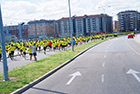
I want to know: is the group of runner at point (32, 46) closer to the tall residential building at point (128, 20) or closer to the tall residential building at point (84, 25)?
the tall residential building at point (84, 25)

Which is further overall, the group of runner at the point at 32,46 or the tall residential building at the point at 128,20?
the tall residential building at the point at 128,20

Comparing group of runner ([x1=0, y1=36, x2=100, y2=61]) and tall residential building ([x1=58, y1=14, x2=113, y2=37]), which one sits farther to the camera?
tall residential building ([x1=58, y1=14, x2=113, y2=37])

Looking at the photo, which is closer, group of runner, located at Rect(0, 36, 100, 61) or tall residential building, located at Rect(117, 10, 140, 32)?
group of runner, located at Rect(0, 36, 100, 61)

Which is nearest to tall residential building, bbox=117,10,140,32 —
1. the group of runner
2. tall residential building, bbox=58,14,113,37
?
tall residential building, bbox=58,14,113,37

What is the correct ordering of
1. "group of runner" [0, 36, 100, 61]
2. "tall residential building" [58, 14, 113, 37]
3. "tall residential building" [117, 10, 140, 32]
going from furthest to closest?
1. "tall residential building" [117, 10, 140, 32]
2. "tall residential building" [58, 14, 113, 37]
3. "group of runner" [0, 36, 100, 61]

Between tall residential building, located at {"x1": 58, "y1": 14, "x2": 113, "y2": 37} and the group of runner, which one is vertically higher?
tall residential building, located at {"x1": 58, "y1": 14, "x2": 113, "y2": 37}

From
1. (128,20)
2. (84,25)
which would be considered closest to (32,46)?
(84,25)

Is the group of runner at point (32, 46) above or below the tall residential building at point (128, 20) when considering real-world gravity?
below

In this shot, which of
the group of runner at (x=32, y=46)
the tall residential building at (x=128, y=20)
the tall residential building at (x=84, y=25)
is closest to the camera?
the group of runner at (x=32, y=46)

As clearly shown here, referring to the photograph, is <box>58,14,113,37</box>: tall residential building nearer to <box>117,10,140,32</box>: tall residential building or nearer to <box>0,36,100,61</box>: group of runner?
<box>117,10,140,32</box>: tall residential building

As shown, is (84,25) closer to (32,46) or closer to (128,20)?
(128,20)

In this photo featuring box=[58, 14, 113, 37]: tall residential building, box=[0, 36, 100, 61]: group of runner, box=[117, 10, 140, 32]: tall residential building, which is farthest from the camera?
box=[117, 10, 140, 32]: tall residential building

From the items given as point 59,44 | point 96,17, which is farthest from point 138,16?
point 59,44

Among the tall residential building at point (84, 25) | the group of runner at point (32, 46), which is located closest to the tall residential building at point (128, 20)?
the tall residential building at point (84, 25)
